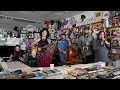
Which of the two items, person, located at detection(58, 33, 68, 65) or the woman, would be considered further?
person, located at detection(58, 33, 68, 65)

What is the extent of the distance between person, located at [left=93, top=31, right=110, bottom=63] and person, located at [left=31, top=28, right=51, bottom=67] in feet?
1.74

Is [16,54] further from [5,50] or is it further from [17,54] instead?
[5,50]

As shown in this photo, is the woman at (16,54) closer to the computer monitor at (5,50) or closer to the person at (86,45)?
the computer monitor at (5,50)

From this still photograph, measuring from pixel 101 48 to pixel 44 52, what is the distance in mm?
640

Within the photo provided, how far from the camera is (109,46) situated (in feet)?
6.55

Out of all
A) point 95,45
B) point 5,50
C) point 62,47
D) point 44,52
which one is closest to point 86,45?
point 95,45

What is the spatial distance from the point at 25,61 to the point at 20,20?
462mm

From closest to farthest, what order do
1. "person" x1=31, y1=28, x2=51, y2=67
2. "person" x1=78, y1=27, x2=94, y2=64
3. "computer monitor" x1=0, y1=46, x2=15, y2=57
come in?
"computer monitor" x1=0, y1=46, x2=15, y2=57 < "person" x1=31, y1=28, x2=51, y2=67 < "person" x1=78, y1=27, x2=94, y2=64

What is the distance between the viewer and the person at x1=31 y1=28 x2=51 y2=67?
1.76 meters

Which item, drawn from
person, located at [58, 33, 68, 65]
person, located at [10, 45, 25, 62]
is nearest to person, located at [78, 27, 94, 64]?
person, located at [58, 33, 68, 65]

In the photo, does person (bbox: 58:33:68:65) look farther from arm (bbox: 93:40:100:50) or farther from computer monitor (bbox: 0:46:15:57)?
computer monitor (bbox: 0:46:15:57)

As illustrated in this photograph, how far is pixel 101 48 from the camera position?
192 cm
